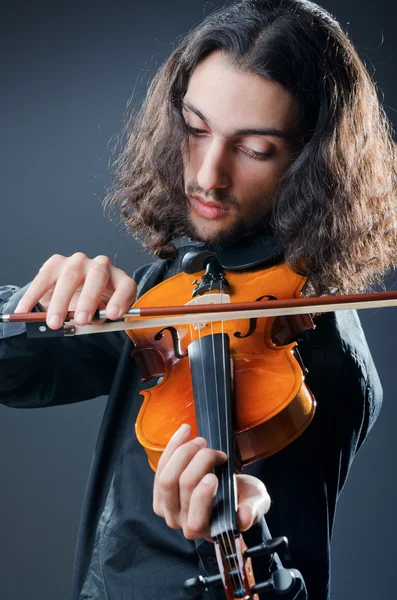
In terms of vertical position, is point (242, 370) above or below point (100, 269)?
below

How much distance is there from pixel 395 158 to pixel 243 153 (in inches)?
16.3

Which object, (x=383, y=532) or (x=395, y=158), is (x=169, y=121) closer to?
(x=395, y=158)

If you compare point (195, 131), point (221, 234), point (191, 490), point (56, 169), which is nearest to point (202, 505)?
point (191, 490)

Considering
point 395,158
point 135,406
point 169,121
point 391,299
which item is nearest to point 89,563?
point 135,406

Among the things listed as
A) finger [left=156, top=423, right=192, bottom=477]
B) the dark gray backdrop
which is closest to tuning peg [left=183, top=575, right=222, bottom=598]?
finger [left=156, top=423, right=192, bottom=477]

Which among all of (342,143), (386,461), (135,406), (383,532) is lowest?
(383,532)

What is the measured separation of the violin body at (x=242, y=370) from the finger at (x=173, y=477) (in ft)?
0.37

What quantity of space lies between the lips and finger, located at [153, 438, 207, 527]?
1.42 feet

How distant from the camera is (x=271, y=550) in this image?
0.80 m

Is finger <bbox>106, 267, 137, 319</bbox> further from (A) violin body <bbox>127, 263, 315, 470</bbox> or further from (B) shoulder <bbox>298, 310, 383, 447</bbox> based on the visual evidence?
(B) shoulder <bbox>298, 310, 383, 447</bbox>

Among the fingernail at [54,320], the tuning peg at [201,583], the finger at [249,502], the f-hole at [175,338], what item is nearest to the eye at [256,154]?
the f-hole at [175,338]

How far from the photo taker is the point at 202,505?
2.67 feet

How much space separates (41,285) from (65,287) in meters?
0.04

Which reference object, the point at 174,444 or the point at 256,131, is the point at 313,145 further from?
the point at 174,444
